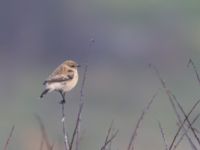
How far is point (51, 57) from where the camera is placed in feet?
94.1

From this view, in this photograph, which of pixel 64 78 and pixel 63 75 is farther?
pixel 63 75

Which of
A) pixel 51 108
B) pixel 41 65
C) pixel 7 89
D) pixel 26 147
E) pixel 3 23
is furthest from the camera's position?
pixel 3 23

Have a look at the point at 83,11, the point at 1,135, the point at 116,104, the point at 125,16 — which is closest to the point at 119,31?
the point at 125,16

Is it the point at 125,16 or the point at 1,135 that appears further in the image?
the point at 125,16

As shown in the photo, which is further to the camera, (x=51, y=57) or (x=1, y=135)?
(x=51, y=57)

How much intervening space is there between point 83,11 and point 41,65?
16.3 ft

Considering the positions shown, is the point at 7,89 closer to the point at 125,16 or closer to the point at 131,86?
the point at 131,86

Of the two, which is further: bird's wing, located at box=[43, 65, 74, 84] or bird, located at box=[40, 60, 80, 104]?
bird's wing, located at box=[43, 65, 74, 84]

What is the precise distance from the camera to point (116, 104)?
22891 millimetres

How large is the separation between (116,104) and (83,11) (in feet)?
35.0

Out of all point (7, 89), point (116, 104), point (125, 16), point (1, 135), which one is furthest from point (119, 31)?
point (1, 135)

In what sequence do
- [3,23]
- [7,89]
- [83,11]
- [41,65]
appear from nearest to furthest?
[7,89]
[41,65]
[3,23]
[83,11]

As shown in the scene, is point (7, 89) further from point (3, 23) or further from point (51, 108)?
point (3, 23)

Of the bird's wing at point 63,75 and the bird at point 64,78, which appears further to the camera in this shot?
the bird's wing at point 63,75
